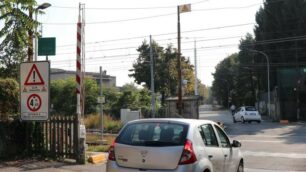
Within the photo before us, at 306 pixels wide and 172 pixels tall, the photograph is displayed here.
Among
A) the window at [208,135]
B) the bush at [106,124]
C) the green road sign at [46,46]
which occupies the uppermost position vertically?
the green road sign at [46,46]

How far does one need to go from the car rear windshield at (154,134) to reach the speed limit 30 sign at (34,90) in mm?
6500

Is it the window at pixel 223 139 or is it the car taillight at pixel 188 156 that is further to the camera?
the window at pixel 223 139

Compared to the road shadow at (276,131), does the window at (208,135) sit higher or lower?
higher

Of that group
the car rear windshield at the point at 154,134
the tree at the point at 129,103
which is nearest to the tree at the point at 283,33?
the tree at the point at 129,103

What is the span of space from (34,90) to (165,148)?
7606 millimetres

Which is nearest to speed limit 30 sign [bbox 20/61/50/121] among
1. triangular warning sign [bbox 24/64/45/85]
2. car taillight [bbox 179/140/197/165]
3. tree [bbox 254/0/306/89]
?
triangular warning sign [bbox 24/64/45/85]

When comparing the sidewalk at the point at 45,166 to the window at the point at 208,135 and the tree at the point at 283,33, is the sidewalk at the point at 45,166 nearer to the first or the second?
the window at the point at 208,135

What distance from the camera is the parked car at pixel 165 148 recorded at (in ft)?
27.8

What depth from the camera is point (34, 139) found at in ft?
51.7

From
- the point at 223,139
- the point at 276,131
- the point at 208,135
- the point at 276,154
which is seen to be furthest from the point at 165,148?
the point at 276,131

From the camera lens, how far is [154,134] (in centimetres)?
892

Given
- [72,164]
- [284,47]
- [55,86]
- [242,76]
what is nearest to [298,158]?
[72,164]

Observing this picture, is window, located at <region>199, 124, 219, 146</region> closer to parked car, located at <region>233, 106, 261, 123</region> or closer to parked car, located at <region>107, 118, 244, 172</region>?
parked car, located at <region>107, 118, 244, 172</region>

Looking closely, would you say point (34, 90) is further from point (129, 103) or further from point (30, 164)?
point (129, 103)
